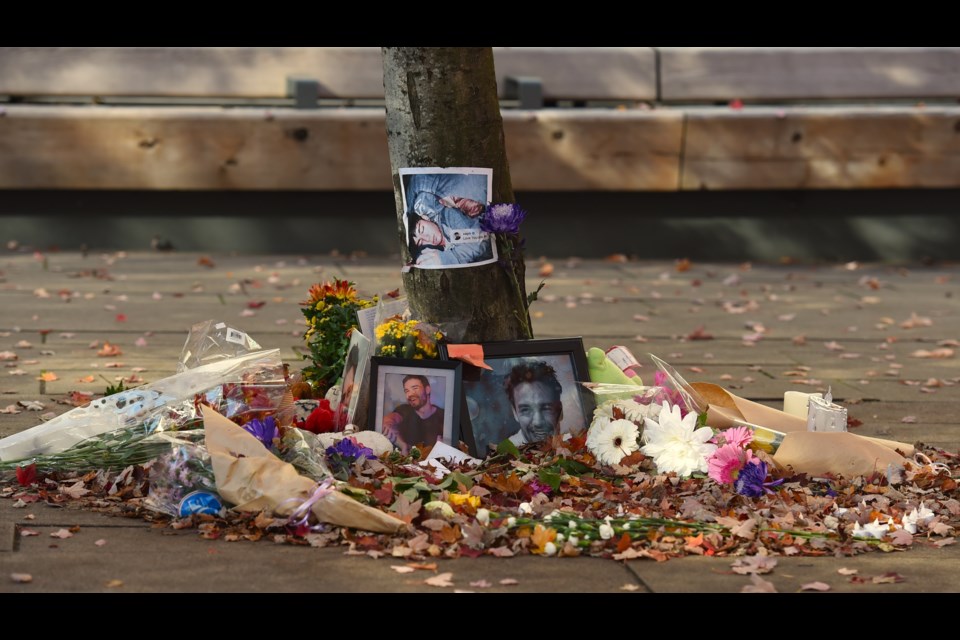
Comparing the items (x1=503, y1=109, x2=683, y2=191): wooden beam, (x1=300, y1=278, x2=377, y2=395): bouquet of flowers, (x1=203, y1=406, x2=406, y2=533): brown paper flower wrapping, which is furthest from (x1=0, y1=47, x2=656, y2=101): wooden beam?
(x1=203, y1=406, x2=406, y2=533): brown paper flower wrapping

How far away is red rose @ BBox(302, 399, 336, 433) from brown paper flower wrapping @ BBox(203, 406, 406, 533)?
64 cm

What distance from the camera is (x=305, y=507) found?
13.4ft

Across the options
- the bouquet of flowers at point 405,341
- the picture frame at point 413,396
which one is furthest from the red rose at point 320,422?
the bouquet of flowers at point 405,341

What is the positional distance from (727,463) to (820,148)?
22.6ft

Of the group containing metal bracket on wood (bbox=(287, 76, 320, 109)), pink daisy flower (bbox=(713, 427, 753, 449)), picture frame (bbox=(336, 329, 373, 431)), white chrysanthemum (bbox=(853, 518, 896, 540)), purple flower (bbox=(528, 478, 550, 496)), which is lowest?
white chrysanthemum (bbox=(853, 518, 896, 540))

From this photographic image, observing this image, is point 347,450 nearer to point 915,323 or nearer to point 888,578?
point 888,578

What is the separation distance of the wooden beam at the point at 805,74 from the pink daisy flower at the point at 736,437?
6.98 m

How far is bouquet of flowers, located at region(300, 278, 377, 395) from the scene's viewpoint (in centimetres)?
535

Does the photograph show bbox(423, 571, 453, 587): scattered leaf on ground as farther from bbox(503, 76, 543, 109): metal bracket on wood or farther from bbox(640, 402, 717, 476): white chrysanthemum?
Answer: bbox(503, 76, 543, 109): metal bracket on wood

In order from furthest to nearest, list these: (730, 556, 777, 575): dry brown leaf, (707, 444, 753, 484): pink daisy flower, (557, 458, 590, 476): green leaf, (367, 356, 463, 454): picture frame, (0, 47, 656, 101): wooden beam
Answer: (0, 47, 656, 101): wooden beam
(367, 356, 463, 454): picture frame
(557, 458, 590, 476): green leaf
(707, 444, 753, 484): pink daisy flower
(730, 556, 777, 575): dry brown leaf

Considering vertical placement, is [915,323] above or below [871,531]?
above

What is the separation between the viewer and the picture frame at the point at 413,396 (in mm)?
4895

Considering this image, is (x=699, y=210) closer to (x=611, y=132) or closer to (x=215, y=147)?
(x=611, y=132)

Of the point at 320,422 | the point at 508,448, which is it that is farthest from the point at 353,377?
the point at 508,448
